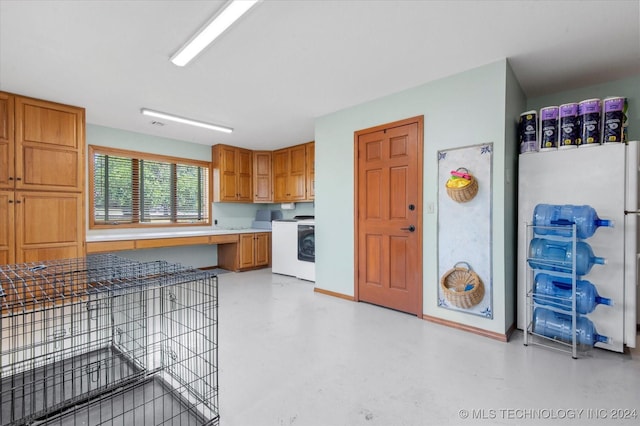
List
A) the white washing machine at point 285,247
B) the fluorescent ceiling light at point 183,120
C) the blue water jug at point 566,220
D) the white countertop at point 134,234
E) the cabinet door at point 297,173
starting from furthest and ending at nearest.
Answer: the cabinet door at point 297,173, the white washing machine at point 285,247, the white countertop at point 134,234, the fluorescent ceiling light at point 183,120, the blue water jug at point 566,220

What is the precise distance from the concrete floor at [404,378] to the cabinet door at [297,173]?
3057mm

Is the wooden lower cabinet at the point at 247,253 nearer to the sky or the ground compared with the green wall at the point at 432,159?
nearer to the ground

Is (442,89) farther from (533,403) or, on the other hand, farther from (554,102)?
(533,403)

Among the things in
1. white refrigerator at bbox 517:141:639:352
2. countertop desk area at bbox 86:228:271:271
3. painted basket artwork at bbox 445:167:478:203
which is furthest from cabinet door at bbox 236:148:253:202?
white refrigerator at bbox 517:141:639:352

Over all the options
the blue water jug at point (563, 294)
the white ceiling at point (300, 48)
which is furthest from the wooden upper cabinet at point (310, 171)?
the blue water jug at point (563, 294)

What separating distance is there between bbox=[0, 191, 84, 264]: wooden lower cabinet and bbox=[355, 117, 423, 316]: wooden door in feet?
11.5

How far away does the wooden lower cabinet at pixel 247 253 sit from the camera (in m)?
5.72

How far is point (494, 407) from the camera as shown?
1.82m

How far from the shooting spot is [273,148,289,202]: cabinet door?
20.2ft

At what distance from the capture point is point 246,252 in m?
5.80

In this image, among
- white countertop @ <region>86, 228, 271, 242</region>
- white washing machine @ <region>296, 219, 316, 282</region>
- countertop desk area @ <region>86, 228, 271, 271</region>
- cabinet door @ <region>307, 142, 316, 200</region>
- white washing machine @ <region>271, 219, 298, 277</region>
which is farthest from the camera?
cabinet door @ <region>307, 142, 316, 200</region>

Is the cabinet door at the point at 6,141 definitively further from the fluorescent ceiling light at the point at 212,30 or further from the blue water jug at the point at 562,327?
the blue water jug at the point at 562,327

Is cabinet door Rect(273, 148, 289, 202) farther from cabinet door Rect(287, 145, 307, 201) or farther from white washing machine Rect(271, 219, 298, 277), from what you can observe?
white washing machine Rect(271, 219, 298, 277)

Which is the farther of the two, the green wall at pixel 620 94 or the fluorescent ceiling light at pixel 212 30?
the green wall at pixel 620 94
